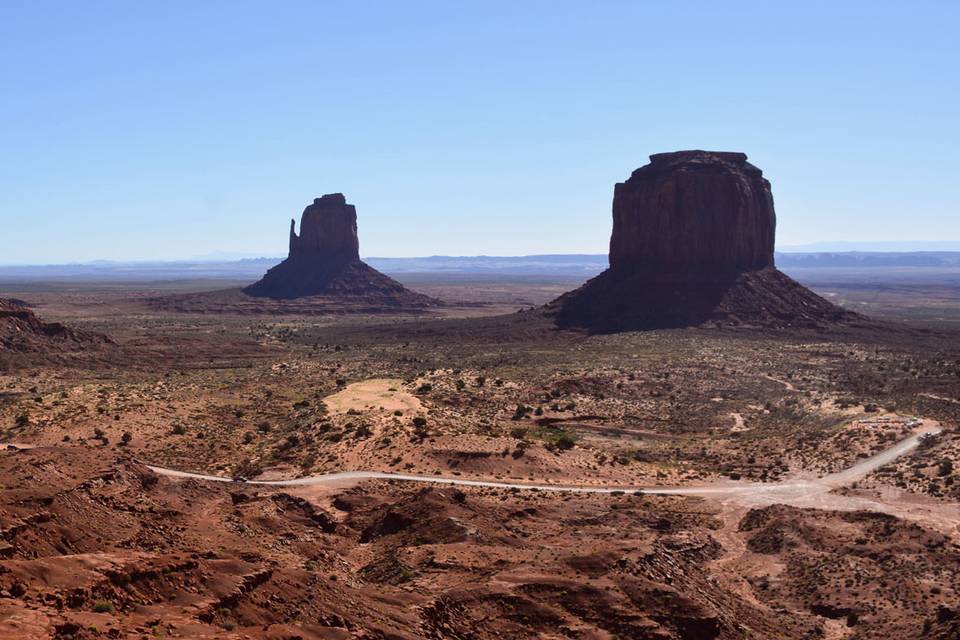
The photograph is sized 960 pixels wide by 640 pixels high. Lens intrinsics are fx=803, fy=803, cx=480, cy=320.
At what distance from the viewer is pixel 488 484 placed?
4209 centimetres

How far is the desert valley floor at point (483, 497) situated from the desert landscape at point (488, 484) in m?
0.16

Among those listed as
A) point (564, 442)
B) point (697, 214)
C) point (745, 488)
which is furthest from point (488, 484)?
point (697, 214)

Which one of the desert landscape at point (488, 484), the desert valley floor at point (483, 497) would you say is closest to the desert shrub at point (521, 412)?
the desert landscape at point (488, 484)

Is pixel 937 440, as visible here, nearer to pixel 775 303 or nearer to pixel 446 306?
pixel 775 303

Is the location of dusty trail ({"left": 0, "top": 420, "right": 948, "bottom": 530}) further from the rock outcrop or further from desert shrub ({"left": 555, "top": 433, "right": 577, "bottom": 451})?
the rock outcrop

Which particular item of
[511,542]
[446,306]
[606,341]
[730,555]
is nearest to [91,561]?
[511,542]

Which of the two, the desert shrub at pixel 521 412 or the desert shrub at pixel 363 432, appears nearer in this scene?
the desert shrub at pixel 363 432

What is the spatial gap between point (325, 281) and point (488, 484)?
491 feet

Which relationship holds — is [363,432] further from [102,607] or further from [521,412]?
[102,607]

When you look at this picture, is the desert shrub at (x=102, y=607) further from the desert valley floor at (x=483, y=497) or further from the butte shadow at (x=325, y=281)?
the butte shadow at (x=325, y=281)

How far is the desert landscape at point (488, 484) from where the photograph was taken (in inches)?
882

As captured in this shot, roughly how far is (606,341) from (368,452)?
56667 millimetres

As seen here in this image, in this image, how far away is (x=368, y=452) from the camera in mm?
46875

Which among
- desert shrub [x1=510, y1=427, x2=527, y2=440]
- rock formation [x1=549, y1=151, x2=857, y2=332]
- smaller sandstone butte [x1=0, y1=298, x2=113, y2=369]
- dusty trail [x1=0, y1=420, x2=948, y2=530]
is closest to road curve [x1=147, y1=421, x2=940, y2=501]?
dusty trail [x1=0, y1=420, x2=948, y2=530]
